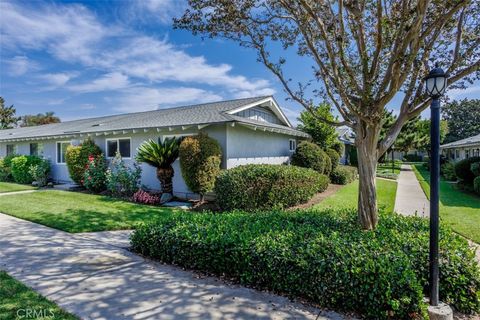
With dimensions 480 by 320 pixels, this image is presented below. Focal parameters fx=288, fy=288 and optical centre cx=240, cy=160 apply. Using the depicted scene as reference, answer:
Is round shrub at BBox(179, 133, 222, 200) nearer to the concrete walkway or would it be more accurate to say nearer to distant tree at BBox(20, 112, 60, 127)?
the concrete walkway

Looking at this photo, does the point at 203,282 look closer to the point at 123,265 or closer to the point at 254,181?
the point at 123,265

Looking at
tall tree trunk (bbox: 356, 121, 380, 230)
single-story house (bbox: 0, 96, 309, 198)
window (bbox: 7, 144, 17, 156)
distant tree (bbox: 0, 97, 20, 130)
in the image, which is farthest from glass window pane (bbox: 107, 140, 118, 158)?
distant tree (bbox: 0, 97, 20, 130)

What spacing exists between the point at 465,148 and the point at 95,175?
2932 cm

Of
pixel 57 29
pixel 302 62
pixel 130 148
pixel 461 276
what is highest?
pixel 57 29

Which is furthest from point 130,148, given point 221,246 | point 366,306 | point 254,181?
point 366,306

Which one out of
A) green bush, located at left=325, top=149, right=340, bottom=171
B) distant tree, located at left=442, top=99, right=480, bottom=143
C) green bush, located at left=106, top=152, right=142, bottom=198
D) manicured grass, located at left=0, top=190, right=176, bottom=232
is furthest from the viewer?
distant tree, located at left=442, top=99, right=480, bottom=143

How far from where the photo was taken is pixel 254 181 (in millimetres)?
10086

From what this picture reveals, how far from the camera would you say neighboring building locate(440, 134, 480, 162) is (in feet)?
68.3

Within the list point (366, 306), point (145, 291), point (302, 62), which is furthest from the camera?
point (302, 62)

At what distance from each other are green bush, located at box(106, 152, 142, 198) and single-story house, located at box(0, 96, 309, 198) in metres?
0.69

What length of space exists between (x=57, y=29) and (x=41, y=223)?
660 centimetres

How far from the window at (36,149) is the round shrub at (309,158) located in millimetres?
16466

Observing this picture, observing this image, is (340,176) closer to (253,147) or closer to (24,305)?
(253,147)

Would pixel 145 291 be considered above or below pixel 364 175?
below
